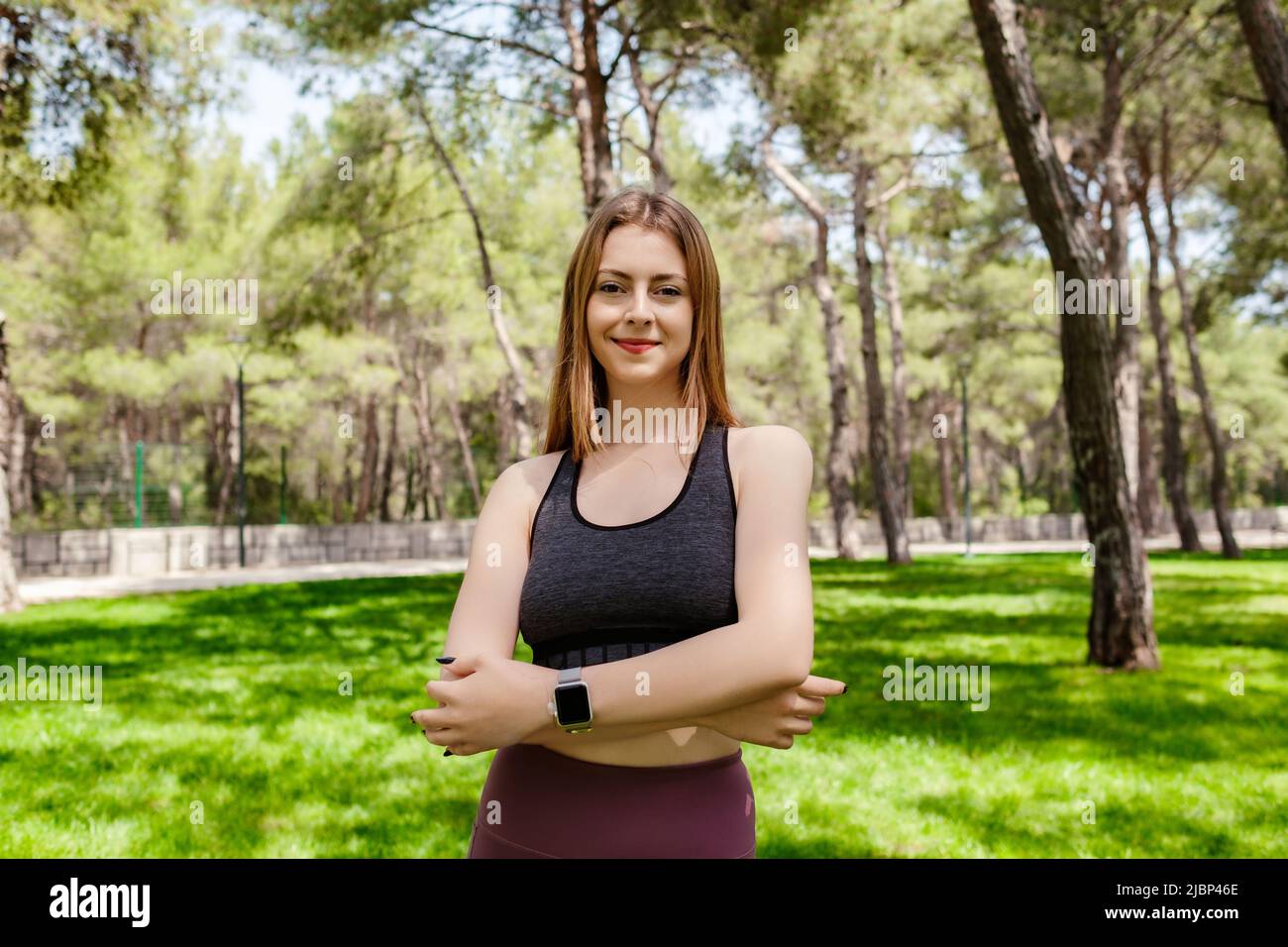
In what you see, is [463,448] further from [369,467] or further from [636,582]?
[636,582]

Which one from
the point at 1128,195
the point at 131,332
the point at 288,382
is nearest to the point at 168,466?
the point at 288,382

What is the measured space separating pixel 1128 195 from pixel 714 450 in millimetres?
25209

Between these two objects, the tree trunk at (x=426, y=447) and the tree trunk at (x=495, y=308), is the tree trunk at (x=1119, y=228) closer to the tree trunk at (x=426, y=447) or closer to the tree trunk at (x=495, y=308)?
the tree trunk at (x=495, y=308)

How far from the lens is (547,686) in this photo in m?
1.52

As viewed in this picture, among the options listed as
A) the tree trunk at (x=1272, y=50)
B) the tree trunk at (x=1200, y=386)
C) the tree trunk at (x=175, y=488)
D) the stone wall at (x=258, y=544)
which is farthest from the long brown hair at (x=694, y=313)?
the tree trunk at (x=1200, y=386)

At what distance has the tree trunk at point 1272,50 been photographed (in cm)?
766

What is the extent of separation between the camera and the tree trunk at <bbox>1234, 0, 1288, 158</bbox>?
7.66 metres

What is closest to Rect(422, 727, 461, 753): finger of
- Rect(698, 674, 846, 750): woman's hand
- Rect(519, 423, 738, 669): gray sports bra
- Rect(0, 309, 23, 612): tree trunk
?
Rect(519, 423, 738, 669): gray sports bra

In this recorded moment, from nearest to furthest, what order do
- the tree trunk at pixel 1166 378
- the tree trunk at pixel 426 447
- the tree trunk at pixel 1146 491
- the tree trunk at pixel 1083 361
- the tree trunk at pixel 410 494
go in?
1. the tree trunk at pixel 1083 361
2. the tree trunk at pixel 1166 378
3. the tree trunk at pixel 410 494
4. the tree trunk at pixel 426 447
5. the tree trunk at pixel 1146 491

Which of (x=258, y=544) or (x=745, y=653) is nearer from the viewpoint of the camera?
(x=745, y=653)

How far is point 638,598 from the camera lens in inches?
62.8

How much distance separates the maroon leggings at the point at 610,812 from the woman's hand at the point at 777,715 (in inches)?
3.4

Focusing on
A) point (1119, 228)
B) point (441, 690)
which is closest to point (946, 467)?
point (1119, 228)

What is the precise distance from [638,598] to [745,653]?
0.61ft
